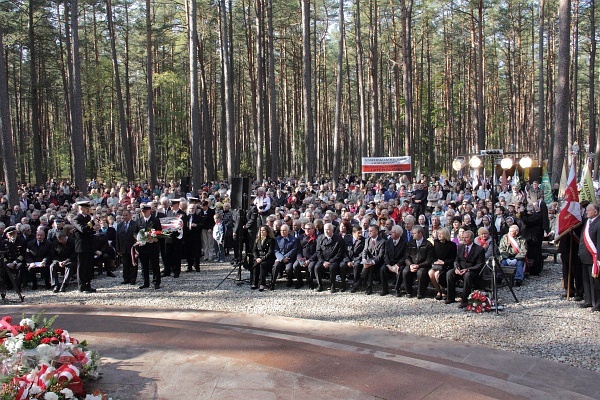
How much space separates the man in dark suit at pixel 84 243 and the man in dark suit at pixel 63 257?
0.60 m

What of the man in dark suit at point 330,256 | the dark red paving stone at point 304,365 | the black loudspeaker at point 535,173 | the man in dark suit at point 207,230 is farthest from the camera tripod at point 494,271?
the black loudspeaker at point 535,173

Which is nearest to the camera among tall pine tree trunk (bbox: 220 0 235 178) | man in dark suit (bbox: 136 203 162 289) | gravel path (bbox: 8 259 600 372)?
gravel path (bbox: 8 259 600 372)

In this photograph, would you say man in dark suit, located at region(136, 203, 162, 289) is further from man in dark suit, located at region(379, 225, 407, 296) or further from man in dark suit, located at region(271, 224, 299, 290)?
man in dark suit, located at region(379, 225, 407, 296)

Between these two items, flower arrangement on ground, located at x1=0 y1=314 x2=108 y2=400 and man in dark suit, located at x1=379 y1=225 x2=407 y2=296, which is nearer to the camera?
flower arrangement on ground, located at x1=0 y1=314 x2=108 y2=400

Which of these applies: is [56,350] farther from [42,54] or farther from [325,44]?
[325,44]

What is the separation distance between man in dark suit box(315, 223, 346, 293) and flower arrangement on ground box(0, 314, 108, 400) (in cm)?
549

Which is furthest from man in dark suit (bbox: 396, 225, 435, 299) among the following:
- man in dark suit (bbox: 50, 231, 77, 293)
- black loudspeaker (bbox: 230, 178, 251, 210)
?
man in dark suit (bbox: 50, 231, 77, 293)

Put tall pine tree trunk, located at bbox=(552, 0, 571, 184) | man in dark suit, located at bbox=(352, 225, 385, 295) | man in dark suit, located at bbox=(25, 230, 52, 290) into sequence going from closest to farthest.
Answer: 1. man in dark suit, located at bbox=(352, 225, 385, 295)
2. man in dark suit, located at bbox=(25, 230, 52, 290)
3. tall pine tree trunk, located at bbox=(552, 0, 571, 184)

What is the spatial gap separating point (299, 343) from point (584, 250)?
501cm

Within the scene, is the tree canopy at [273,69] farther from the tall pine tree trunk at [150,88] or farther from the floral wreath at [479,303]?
the floral wreath at [479,303]

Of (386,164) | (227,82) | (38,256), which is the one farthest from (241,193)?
(227,82)

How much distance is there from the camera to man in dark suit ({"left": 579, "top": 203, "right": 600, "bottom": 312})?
26.4 ft

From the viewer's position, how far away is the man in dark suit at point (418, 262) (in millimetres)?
9320

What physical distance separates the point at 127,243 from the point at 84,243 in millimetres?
975
